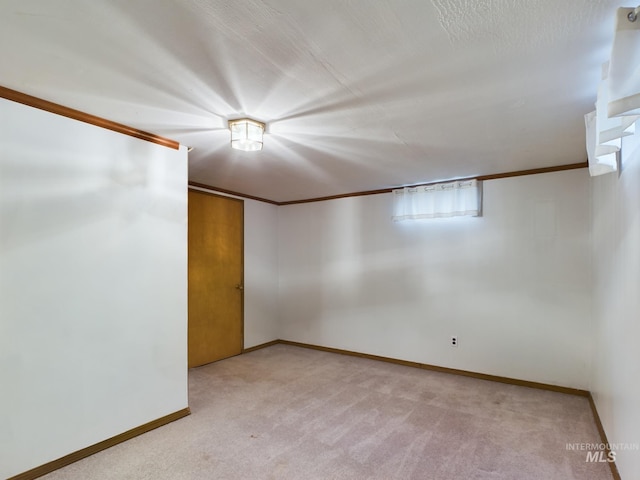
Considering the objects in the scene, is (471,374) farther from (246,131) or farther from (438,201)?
(246,131)

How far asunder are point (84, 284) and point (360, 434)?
219 cm

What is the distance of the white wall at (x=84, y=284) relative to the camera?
1.99 m

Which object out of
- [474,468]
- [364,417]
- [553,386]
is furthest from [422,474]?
[553,386]

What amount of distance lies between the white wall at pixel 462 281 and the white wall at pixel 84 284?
2491 millimetres

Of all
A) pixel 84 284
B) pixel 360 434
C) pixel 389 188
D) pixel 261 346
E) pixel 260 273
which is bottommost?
pixel 261 346

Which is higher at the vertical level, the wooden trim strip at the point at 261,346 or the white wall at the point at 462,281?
the white wall at the point at 462,281

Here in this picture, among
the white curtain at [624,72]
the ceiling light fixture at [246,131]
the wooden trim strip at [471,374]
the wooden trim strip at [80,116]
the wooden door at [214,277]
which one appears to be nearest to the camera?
the white curtain at [624,72]

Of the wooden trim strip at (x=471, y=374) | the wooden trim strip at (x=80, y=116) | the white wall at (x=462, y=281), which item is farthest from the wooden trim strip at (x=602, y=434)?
the wooden trim strip at (x=80, y=116)

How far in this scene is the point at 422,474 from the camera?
2104 millimetres

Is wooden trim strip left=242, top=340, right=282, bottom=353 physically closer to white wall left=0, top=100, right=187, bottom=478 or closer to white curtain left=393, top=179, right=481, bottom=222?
white wall left=0, top=100, right=187, bottom=478

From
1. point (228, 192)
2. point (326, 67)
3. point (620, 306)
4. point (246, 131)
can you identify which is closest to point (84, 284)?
Answer: point (246, 131)

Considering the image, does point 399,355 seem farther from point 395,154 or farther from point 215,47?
point 215,47

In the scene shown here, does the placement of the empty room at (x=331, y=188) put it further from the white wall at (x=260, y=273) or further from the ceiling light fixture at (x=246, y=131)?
the white wall at (x=260, y=273)

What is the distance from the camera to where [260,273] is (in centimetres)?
521
